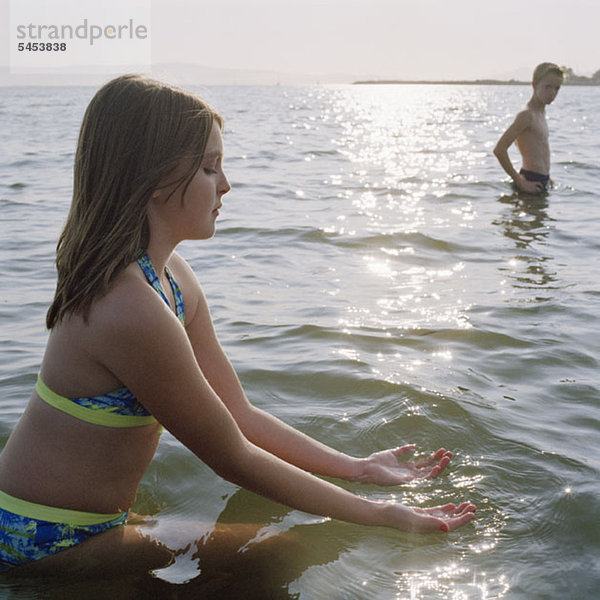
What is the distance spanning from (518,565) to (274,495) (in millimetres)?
895

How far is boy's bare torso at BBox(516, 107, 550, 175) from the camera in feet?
31.1

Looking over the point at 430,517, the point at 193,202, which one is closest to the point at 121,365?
the point at 193,202

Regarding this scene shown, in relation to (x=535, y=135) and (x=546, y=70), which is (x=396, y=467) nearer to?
(x=535, y=135)

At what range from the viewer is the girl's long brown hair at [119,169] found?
203 centimetres

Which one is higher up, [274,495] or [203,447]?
[203,447]

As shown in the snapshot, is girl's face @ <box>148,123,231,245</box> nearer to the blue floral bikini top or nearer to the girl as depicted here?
the girl

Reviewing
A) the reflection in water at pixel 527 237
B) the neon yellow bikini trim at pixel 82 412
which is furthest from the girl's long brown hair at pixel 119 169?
the reflection in water at pixel 527 237

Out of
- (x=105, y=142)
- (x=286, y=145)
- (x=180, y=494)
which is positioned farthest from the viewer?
(x=286, y=145)

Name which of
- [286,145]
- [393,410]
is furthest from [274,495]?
[286,145]

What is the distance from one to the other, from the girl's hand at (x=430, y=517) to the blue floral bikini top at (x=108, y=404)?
3.21 feet

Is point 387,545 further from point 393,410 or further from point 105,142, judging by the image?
point 105,142

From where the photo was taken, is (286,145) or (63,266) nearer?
(63,266)

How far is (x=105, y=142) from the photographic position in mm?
2051

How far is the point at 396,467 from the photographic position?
319 centimetres
